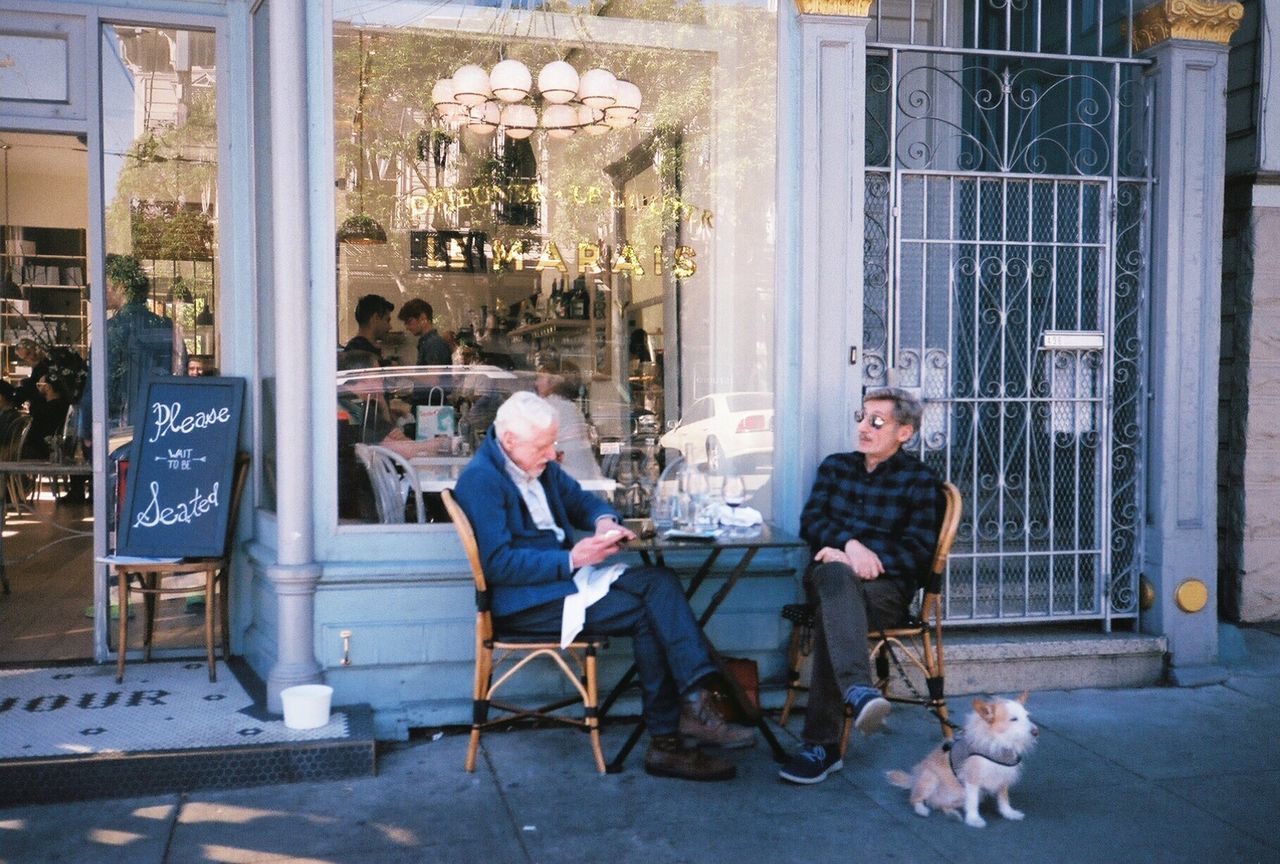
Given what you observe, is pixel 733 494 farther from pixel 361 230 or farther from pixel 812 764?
pixel 361 230

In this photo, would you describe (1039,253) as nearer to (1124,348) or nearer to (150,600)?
(1124,348)

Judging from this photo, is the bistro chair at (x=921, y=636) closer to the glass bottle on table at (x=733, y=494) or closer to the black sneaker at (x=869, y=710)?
the black sneaker at (x=869, y=710)

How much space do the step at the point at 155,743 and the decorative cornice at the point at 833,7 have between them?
10.7ft

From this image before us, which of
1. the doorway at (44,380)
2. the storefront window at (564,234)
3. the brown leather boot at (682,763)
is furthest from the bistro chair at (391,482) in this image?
the doorway at (44,380)

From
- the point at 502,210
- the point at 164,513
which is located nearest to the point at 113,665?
the point at 164,513

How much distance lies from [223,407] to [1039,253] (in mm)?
3556

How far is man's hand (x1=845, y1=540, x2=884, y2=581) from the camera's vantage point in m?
4.16

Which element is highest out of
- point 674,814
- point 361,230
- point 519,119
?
point 519,119

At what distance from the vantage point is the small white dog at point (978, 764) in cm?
346

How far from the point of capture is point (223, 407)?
4.93 m

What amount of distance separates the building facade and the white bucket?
0.84 feet

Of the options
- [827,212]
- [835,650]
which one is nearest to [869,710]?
[835,650]

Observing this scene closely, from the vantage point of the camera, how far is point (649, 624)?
12.9ft

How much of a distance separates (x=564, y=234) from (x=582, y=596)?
3.13m
